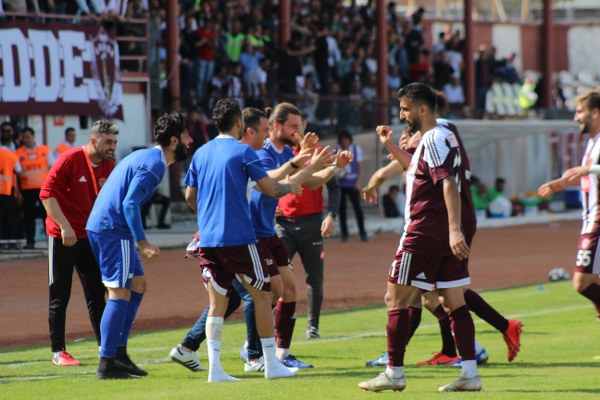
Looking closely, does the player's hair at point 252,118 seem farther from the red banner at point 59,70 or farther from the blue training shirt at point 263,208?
the red banner at point 59,70

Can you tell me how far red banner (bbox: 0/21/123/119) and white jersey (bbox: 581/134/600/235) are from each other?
1403cm

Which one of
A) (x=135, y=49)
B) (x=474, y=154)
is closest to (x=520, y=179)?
(x=474, y=154)

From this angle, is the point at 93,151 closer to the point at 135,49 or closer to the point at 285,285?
the point at 285,285

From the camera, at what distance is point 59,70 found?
77.4ft

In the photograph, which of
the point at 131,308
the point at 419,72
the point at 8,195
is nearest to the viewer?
the point at 131,308

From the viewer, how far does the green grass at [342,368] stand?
28.2ft

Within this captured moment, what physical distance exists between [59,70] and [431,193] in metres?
16.2

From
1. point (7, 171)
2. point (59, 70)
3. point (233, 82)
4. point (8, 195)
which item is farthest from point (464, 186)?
point (233, 82)

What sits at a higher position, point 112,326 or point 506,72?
point 506,72

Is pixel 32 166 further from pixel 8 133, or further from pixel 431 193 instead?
pixel 431 193

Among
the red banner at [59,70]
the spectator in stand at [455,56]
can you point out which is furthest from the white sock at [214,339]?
the spectator in stand at [455,56]

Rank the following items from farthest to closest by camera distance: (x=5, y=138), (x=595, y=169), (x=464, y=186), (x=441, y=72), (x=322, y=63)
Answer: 1. (x=441, y=72)
2. (x=322, y=63)
3. (x=5, y=138)
4. (x=595, y=169)
5. (x=464, y=186)

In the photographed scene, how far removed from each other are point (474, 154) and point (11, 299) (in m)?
20.7

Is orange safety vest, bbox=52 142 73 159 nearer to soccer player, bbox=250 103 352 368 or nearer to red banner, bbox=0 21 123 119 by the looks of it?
red banner, bbox=0 21 123 119
